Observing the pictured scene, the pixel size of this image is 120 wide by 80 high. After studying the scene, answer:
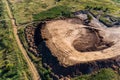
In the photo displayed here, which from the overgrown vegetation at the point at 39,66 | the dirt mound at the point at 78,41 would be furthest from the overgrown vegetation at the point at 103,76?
the overgrown vegetation at the point at 39,66

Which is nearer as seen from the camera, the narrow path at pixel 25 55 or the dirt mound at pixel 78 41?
the narrow path at pixel 25 55

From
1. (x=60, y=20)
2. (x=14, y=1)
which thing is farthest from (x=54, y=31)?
(x=14, y=1)

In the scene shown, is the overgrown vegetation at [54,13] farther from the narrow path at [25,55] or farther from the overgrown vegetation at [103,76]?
the overgrown vegetation at [103,76]

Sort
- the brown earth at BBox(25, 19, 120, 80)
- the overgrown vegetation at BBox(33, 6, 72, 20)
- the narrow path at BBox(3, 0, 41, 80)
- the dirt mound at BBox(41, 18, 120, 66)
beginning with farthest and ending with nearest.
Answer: the overgrown vegetation at BBox(33, 6, 72, 20), the dirt mound at BBox(41, 18, 120, 66), the brown earth at BBox(25, 19, 120, 80), the narrow path at BBox(3, 0, 41, 80)

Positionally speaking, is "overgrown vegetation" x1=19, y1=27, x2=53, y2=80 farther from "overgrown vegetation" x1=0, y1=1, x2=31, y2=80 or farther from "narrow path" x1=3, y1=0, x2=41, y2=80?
"overgrown vegetation" x1=0, y1=1, x2=31, y2=80

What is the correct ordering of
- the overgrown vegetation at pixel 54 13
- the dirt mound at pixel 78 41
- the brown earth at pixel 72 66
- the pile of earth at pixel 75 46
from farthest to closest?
1. the overgrown vegetation at pixel 54 13
2. the dirt mound at pixel 78 41
3. the pile of earth at pixel 75 46
4. the brown earth at pixel 72 66

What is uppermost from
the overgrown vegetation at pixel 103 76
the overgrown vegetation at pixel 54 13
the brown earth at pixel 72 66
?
the overgrown vegetation at pixel 54 13

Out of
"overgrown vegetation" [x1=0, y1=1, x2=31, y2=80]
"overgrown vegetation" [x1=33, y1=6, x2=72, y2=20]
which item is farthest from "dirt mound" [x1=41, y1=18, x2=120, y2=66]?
"overgrown vegetation" [x1=0, y1=1, x2=31, y2=80]

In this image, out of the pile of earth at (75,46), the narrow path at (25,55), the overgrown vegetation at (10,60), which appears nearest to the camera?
the overgrown vegetation at (10,60)
